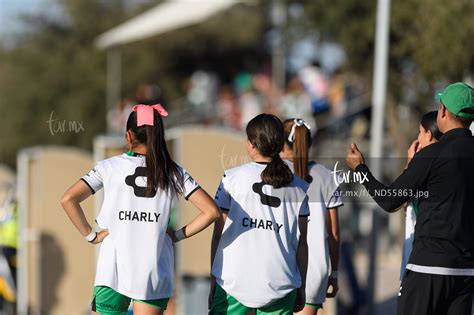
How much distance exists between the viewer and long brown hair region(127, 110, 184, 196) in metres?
5.21

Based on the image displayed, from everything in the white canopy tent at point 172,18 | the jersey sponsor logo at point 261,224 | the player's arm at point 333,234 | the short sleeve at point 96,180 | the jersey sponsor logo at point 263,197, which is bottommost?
the player's arm at point 333,234

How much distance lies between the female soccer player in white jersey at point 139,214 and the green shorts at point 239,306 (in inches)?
11.4

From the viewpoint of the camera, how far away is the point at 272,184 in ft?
17.0

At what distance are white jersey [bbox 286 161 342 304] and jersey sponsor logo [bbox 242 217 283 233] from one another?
84cm

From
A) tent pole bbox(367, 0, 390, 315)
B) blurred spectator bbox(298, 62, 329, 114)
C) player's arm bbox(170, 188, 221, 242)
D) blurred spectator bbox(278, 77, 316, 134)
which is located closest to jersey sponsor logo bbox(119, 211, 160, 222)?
player's arm bbox(170, 188, 221, 242)

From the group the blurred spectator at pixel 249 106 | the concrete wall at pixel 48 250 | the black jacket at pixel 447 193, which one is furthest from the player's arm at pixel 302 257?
the blurred spectator at pixel 249 106

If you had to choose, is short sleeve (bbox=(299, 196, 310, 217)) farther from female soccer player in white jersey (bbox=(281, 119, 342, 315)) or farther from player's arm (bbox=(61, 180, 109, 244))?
player's arm (bbox=(61, 180, 109, 244))

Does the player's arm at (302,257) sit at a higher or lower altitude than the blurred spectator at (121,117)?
lower

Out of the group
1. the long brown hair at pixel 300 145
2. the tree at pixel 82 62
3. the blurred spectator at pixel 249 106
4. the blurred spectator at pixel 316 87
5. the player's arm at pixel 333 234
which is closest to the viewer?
the long brown hair at pixel 300 145

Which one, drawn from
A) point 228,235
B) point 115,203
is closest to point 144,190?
point 115,203

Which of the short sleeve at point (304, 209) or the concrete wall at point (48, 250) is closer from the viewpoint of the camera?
the short sleeve at point (304, 209)

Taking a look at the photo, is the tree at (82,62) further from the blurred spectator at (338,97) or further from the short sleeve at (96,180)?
the short sleeve at (96,180)

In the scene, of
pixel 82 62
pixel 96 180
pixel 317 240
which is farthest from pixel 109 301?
pixel 82 62

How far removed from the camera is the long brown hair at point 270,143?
5199mm
